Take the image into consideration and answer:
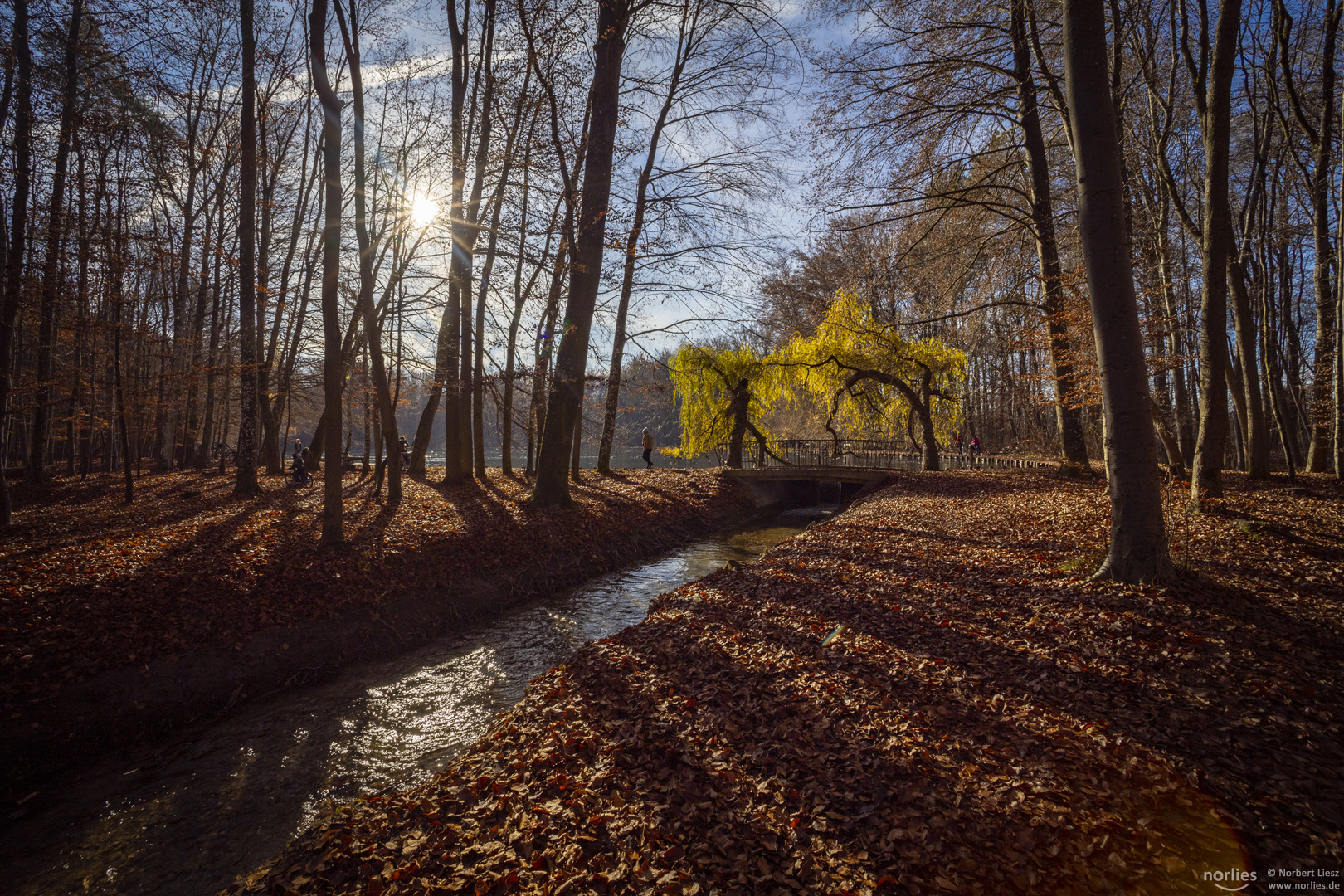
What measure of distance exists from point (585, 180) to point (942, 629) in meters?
9.92

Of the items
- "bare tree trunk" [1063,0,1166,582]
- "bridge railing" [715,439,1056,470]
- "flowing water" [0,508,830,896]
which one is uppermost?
"bare tree trunk" [1063,0,1166,582]

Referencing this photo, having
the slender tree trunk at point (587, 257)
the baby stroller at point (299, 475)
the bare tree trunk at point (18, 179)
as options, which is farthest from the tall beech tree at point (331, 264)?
the baby stroller at point (299, 475)

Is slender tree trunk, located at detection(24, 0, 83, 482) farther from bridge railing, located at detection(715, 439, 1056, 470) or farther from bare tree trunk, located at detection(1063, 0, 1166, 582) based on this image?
bridge railing, located at detection(715, 439, 1056, 470)

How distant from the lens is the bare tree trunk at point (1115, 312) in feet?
17.0

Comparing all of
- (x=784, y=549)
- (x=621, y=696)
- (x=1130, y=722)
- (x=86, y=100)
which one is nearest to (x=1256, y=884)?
(x=1130, y=722)

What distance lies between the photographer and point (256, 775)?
4.62 meters

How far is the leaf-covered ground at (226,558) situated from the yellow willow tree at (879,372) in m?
9.05

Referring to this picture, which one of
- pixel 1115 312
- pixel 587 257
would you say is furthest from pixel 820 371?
pixel 1115 312

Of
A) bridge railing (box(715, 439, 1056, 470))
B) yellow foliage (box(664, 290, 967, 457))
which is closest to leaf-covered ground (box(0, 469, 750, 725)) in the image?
Answer: yellow foliage (box(664, 290, 967, 457))

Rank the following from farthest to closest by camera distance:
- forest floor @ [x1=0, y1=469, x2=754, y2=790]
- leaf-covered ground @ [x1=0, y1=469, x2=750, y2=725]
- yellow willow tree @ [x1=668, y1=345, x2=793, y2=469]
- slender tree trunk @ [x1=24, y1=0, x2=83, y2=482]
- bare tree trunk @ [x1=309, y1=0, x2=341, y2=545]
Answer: yellow willow tree @ [x1=668, y1=345, x2=793, y2=469], slender tree trunk @ [x1=24, y1=0, x2=83, y2=482], bare tree trunk @ [x1=309, y1=0, x2=341, y2=545], leaf-covered ground @ [x1=0, y1=469, x2=750, y2=725], forest floor @ [x1=0, y1=469, x2=754, y2=790]

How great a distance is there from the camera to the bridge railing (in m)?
19.7

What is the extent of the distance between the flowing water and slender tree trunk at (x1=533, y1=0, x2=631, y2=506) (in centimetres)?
478

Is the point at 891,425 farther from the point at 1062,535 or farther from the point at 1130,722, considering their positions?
the point at 1130,722

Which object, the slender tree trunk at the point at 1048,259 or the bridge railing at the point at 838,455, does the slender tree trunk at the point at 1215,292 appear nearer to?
the slender tree trunk at the point at 1048,259
